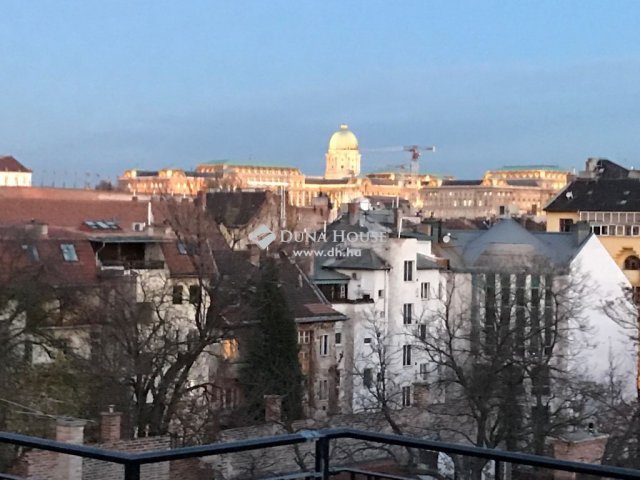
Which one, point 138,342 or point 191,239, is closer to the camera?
point 138,342

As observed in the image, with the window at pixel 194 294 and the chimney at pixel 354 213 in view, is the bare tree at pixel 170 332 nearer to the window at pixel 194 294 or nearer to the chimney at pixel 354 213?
the window at pixel 194 294

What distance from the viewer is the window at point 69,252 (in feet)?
149

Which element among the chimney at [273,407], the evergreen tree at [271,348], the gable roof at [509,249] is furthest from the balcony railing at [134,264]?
the chimney at [273,407]

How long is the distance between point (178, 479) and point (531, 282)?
3228 centimetres

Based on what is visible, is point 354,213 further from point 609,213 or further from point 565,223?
point 609,213

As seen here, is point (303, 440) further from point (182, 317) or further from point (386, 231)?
point (386, 231)

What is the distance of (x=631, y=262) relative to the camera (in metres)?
69.0

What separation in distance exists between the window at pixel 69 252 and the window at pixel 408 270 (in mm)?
15436

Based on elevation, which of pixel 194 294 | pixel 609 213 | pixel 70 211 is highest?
pixel 609 213

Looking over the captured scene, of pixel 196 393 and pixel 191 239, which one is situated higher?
pixel 191 239

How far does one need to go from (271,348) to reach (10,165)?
440 ft

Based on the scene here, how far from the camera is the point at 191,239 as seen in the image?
4653 cm

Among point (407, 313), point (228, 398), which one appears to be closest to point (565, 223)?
point (407, 313)

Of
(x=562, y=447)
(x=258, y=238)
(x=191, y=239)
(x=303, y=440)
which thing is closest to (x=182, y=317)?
(x=191, y=239)
